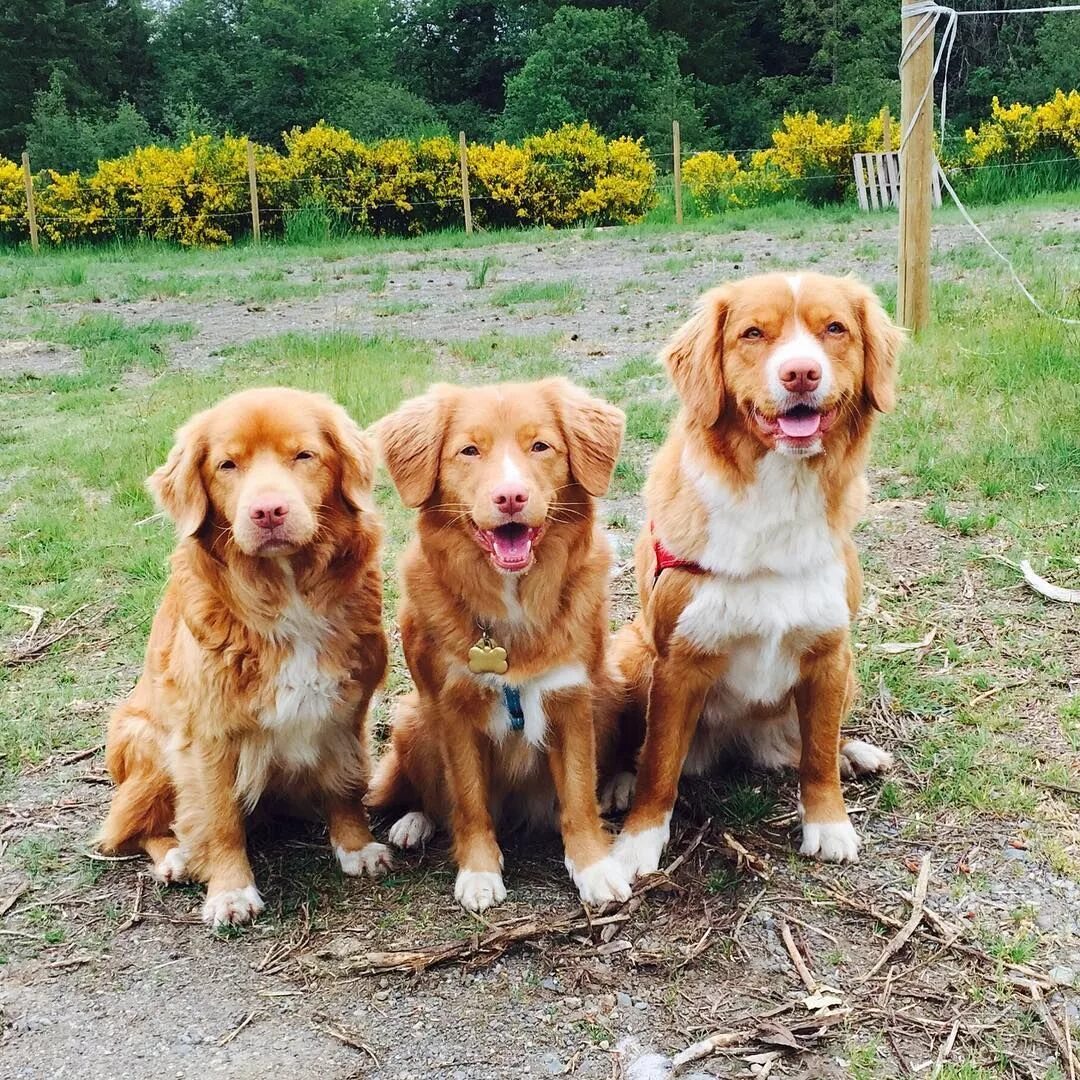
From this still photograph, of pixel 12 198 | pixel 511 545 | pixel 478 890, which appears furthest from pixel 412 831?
pixel 12 198

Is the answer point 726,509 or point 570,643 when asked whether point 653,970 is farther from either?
point 726,509

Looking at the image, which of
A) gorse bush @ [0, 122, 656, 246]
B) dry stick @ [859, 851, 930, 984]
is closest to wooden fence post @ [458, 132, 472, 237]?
gorse bush @ [0, 122, 656, 246]

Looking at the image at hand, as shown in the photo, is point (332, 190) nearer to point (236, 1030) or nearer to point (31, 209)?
point (31, 209)

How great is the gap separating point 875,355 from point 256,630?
1.90 meters

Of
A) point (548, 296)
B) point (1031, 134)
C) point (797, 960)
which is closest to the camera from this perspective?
point (797, 960)

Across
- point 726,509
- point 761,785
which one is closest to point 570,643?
point 726,509

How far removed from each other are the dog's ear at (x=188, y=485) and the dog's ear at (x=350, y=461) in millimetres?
354

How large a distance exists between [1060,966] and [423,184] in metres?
17.9

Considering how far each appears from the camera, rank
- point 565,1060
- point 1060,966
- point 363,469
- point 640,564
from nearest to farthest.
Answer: point 565,1060 < point 1060,966 < point 363,469 < point 640,564

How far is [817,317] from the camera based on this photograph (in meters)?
2.99

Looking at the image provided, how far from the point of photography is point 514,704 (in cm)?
314

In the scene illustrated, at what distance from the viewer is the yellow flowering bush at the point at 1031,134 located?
18.2 meters

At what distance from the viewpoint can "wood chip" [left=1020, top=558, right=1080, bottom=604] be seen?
4.57m

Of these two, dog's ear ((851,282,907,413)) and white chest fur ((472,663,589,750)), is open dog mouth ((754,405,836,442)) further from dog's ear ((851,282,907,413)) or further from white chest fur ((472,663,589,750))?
white chest fur ((472,663,589,750))
